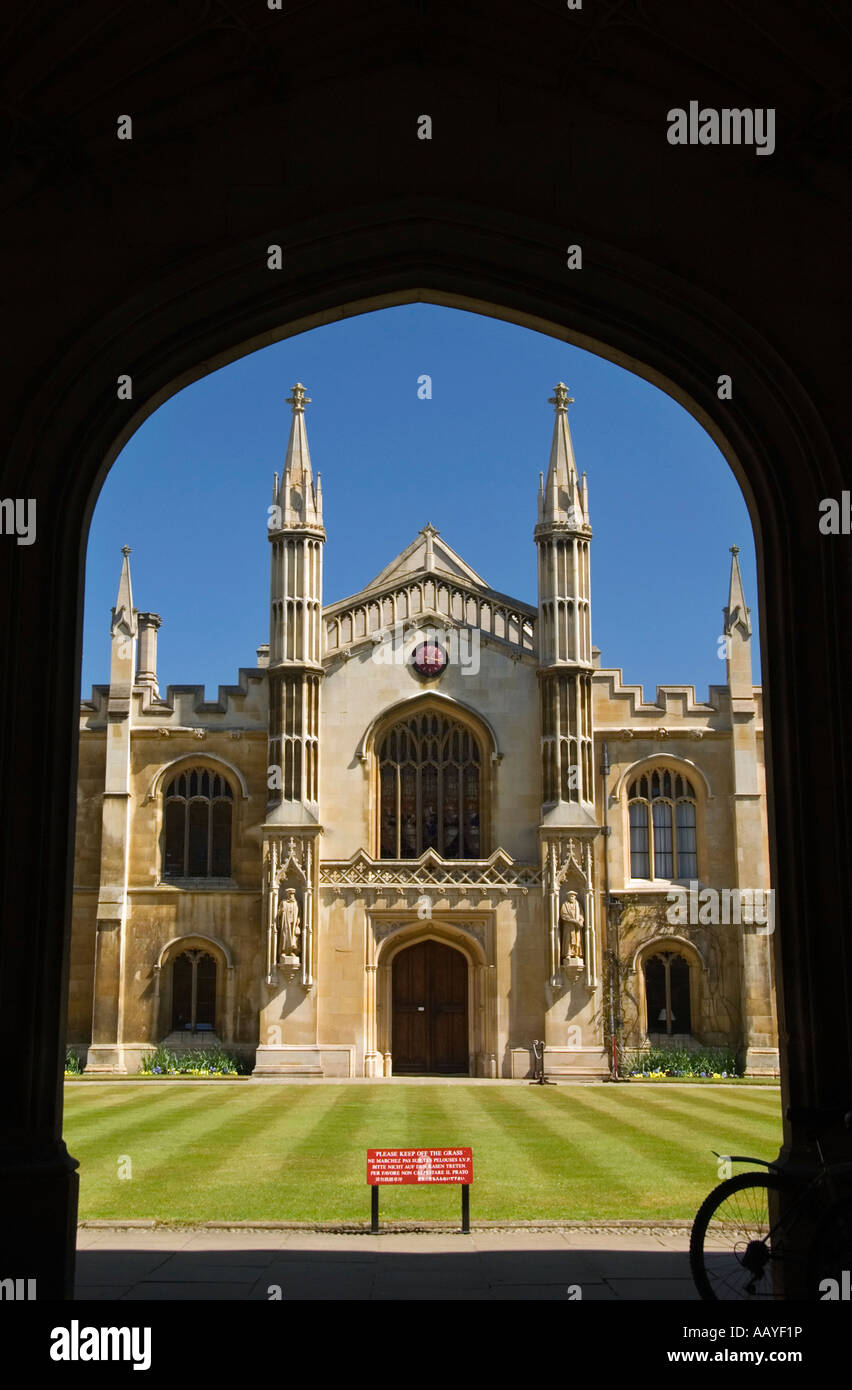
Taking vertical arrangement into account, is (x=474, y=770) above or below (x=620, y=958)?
above

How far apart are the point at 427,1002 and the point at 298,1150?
15897 millimetres

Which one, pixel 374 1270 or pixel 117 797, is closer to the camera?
pixel 374 1270

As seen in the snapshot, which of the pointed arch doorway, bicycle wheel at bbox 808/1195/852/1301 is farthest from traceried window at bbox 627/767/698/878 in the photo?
bicycle wheel at bbox 808/1195/852/1301

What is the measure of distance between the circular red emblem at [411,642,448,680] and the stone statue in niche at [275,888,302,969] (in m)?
5.72

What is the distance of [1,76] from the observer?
675 centimetres

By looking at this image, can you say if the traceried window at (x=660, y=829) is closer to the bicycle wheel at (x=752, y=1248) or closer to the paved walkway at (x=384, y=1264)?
the paved walkway at (x=384, y=1264)

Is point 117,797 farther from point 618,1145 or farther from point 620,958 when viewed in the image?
point 618,1145

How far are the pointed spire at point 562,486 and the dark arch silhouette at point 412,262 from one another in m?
24.2

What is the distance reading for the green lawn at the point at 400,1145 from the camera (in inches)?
454

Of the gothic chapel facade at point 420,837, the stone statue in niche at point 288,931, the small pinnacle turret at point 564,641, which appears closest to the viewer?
the stone statue in niche at point 288,931

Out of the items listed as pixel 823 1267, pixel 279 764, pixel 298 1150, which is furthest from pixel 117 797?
Result: pixel 823 1267

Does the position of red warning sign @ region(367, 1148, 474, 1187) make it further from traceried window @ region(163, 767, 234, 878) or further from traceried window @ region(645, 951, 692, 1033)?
traceried window @ region(163, 767, 234, 878)

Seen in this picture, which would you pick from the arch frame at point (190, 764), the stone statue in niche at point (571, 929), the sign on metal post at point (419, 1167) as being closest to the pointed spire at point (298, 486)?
the arch frame at point (190, 764)
